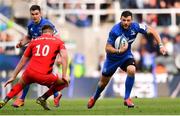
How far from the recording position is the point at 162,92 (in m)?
28.5

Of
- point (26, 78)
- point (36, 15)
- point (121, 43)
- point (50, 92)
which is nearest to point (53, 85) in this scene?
point (50, 92)

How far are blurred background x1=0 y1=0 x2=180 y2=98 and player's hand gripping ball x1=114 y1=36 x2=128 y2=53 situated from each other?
11112mm

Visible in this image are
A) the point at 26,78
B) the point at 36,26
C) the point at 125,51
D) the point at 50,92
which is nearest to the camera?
the point at 26,78

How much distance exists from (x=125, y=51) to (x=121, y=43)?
35 centimetres

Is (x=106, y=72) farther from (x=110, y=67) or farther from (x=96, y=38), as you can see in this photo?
(x=96, y=38)

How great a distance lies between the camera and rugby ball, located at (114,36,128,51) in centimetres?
1695

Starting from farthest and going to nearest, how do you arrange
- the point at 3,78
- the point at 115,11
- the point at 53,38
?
the point at 115,11, the point at 3,78, the point at 53,38

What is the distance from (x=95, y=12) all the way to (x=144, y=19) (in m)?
1.86

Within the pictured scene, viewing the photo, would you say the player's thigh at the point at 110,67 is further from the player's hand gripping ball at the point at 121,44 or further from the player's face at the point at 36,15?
the player's face at the point at 36,15

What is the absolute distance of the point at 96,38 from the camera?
1200 inches

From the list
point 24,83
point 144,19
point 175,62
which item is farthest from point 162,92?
point 24,83

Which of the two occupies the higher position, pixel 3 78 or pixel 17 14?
Answer: pixel 17 14

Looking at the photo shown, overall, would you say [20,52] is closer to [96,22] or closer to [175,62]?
[96,22]

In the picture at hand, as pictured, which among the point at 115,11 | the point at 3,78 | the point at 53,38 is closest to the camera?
the point at 53,38
